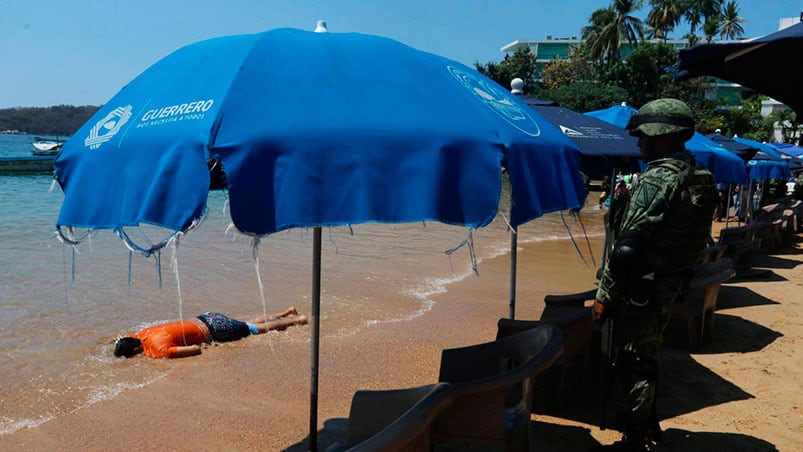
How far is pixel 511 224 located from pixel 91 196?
149 centimetres

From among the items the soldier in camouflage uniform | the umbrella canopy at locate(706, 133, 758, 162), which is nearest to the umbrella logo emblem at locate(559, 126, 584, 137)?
the soldier in camouflage uniform

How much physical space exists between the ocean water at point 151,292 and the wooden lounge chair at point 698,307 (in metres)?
3.10

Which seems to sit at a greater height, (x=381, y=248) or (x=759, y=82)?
(x=759, y=82)

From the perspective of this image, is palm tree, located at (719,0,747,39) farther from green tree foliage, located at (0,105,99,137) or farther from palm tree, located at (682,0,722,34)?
green tree foliage, located at (0,105,99,137)

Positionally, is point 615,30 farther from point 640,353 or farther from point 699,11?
point 640,353

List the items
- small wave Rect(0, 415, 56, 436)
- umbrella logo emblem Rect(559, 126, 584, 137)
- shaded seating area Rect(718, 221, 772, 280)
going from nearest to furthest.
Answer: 1. small wave Rect(0, 415, 56, 436)
2. umbrella logo emblem Rect(559, 126, 584, 137)
3. shaded seating area Rect(718, 221, 772, 280)

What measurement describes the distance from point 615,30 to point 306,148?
205 ft

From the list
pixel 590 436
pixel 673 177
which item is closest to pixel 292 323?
pixel 590 436

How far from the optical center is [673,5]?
64.7 metres

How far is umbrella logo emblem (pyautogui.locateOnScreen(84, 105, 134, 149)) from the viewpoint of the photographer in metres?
2.29

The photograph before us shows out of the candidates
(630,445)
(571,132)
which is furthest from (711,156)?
(630,445)

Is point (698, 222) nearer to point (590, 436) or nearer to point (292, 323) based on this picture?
point (590, 436)

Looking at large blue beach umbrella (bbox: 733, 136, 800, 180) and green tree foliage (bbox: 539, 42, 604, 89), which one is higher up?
green tree foliage (bbox: 539, 42, 604, 89)

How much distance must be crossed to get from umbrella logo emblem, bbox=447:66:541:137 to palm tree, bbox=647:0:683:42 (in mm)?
70967
